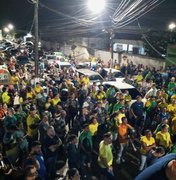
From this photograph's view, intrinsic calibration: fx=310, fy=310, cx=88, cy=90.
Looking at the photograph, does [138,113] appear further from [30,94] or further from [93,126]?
[30,94]

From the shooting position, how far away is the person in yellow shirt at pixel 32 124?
9.11 m

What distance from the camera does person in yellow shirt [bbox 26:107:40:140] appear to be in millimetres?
9110

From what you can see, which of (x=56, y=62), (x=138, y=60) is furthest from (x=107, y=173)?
(x=138, y=60)

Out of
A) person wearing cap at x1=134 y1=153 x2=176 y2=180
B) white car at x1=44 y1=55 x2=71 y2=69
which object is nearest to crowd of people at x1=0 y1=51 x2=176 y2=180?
person wearing cap at x1=134 y1=153 x2=176 y2=180

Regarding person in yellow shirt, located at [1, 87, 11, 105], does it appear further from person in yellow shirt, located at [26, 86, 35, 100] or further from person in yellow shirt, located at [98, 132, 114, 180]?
person in yellow shirt, located at [98, 132, 114, 180]

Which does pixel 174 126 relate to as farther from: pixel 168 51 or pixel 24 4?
pixel 24 4

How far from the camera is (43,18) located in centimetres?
5144

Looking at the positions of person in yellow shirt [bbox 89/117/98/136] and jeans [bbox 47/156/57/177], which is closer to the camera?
jeans [bbox 47/156/57/177]

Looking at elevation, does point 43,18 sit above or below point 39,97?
above

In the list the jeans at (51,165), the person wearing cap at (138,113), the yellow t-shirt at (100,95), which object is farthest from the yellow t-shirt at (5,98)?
the jeans at (51,165)

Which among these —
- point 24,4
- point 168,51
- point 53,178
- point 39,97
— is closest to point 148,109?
point 39,97

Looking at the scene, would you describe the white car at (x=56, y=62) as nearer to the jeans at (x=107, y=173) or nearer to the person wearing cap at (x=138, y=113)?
the person wearing cap at (x=138, y=113)

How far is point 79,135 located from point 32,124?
144cm

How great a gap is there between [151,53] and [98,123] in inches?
875
